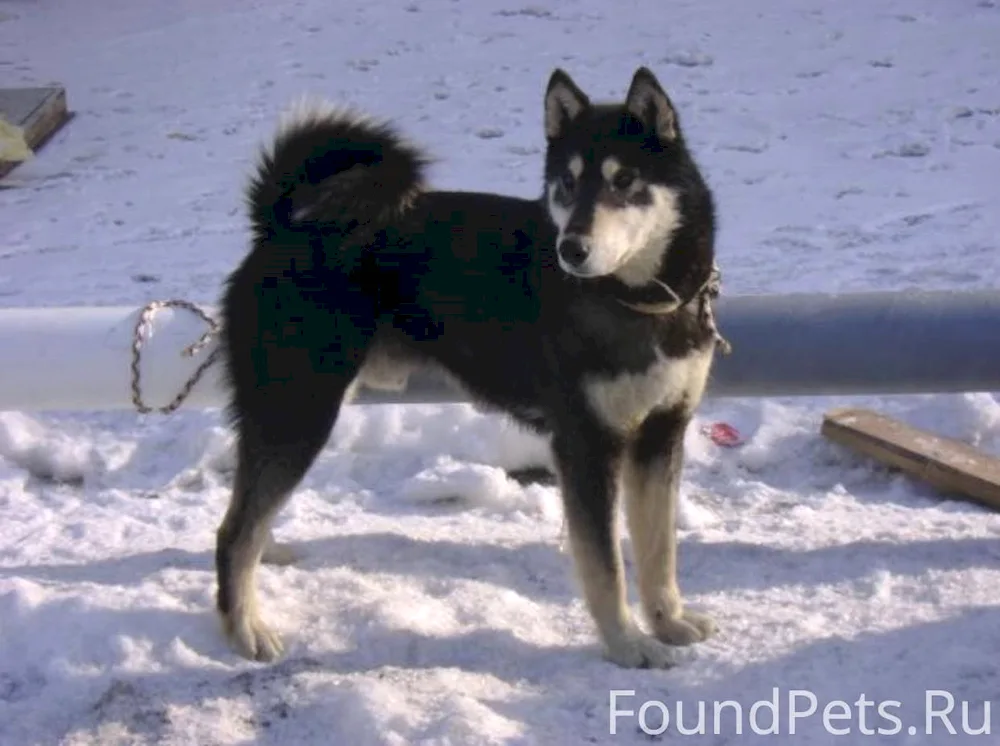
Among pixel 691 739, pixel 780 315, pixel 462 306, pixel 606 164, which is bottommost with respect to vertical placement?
pixel 691 739

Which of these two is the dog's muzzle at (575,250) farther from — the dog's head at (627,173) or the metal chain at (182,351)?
the metal chain at (182,351)

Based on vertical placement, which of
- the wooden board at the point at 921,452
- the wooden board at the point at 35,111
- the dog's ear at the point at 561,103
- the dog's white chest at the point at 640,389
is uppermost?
the dog's ear at the point at 561,103

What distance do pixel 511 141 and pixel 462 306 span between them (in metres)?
4.38

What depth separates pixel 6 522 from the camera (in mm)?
4066

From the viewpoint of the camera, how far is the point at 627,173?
121 inches

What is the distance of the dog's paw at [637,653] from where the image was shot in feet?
10.5

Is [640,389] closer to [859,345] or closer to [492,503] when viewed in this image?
[859,345]

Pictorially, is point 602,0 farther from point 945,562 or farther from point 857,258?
point 945,562

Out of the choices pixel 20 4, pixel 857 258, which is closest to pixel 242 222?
pixel 857 258

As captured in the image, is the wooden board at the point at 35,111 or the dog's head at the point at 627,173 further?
the wooden board at the point at 35,111

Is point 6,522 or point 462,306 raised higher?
point 462,306

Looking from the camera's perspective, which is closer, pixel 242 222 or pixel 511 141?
pixel 242 222

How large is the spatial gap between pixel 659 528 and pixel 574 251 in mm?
770

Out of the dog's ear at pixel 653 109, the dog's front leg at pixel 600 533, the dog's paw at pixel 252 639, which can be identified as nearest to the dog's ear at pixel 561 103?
the dog's ear at pixel 653 109
